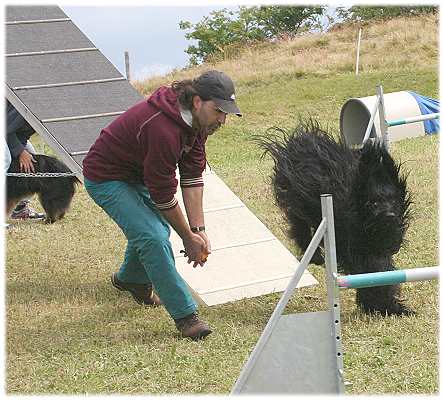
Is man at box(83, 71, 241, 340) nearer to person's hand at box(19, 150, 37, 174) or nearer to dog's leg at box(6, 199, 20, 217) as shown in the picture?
person's hand at box(19, 150, 37, 174)

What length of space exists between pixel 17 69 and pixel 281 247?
2.40 metres

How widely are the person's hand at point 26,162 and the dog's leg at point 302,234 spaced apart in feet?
10.2

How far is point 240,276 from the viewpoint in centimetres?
546

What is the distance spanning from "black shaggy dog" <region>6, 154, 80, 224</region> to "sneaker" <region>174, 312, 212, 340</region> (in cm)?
334

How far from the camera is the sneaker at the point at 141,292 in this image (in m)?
5.17

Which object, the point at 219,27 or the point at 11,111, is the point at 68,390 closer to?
the point at 11,111

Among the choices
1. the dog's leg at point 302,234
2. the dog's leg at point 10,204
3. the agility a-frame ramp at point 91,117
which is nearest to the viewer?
the dog's leg at point 302,234

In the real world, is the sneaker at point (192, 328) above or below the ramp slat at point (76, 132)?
below

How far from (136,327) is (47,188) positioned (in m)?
3.28

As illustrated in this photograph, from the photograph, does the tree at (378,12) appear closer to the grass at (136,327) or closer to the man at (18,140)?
the grass at (136,327)

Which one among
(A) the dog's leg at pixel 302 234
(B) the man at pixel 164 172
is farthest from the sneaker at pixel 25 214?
(A) the dog's leg at pixel 302 234

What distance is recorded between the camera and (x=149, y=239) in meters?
4.51

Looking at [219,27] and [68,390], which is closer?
[68,390]

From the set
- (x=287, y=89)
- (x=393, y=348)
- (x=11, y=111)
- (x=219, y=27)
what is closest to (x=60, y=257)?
(x=11, y=111)
